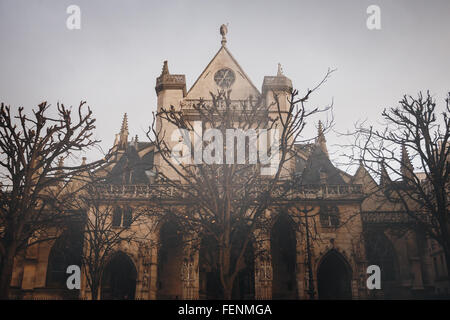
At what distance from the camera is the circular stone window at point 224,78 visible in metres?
32.1

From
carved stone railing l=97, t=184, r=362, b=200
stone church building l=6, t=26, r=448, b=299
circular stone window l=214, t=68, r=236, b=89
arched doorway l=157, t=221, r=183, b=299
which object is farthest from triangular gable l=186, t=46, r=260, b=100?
arched doorway l=157, t=221, r=183, b=299

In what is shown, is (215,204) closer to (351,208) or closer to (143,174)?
(351,208)

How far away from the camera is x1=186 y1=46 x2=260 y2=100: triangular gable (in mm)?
31719

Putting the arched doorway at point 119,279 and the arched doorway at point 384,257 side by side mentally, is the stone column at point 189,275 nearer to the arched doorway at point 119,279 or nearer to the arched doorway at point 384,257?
the arched doorway at point 119,279

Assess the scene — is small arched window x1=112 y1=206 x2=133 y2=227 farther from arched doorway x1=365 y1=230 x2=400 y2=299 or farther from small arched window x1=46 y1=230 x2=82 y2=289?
arched doorway x1=365 y1=230 x2=400 y2=299

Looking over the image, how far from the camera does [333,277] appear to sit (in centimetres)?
2648

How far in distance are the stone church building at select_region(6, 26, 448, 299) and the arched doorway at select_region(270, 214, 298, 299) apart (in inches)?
2.7

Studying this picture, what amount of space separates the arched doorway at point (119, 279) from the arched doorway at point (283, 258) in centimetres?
975

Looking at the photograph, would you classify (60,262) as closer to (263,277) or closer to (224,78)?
(263,277)

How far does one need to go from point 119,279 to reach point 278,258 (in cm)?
1136

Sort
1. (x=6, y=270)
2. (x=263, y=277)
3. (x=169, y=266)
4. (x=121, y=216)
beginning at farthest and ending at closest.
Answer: (x=169, y=266)
(x=121, y=216)
(x=263, y=277)
(x=6, y=270)

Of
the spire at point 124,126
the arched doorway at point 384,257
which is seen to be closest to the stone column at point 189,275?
the arched doorway at point 384,257

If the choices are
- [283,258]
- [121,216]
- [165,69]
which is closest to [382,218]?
[283,258]
